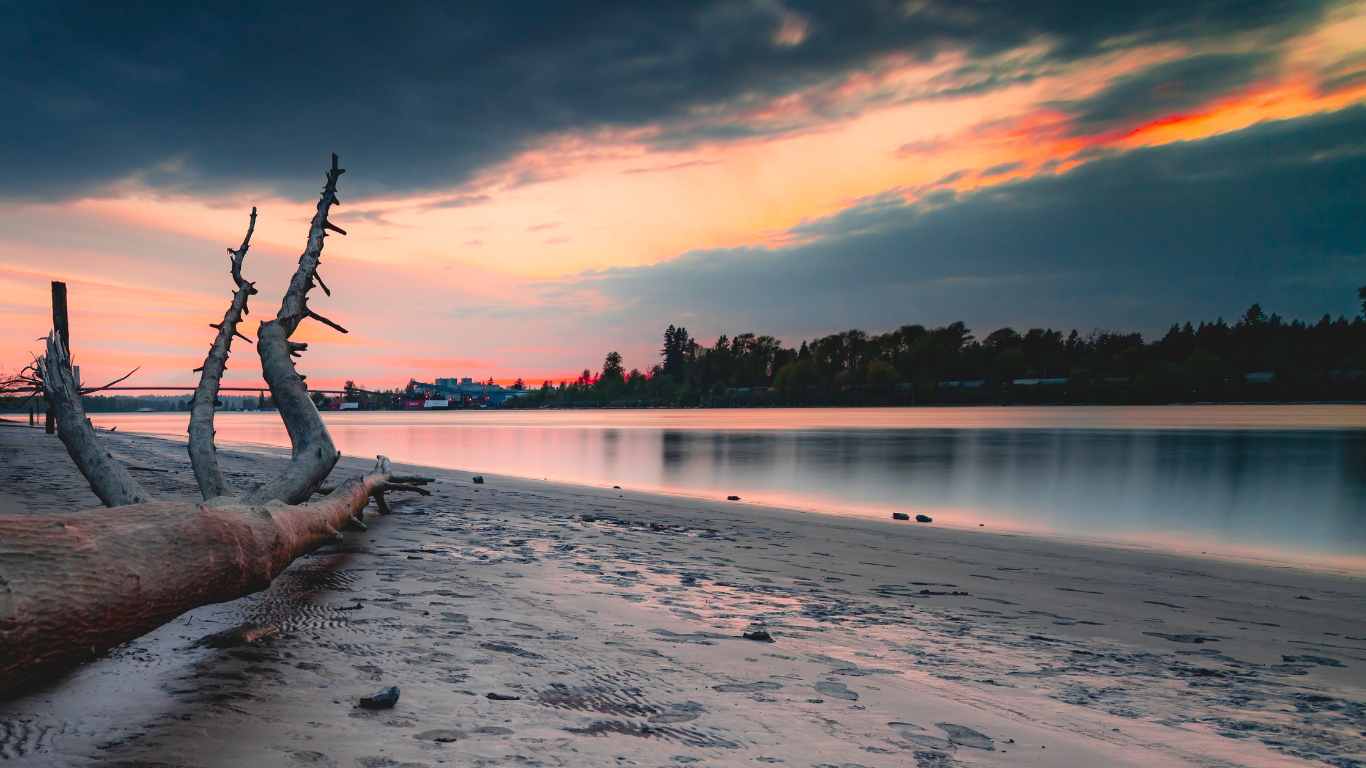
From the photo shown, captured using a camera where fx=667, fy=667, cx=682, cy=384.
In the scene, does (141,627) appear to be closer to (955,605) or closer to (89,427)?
(89,427)

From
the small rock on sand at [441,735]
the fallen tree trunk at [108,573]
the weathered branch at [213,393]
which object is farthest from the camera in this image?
the weathered branch at [213,393]

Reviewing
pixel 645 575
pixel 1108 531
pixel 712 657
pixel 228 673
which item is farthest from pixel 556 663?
pixel 1108 531

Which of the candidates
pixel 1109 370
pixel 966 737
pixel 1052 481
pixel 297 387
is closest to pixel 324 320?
pixel 297 387

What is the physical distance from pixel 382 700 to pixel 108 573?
3.48ft

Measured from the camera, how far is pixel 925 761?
2.30 m

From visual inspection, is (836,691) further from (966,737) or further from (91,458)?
(91,458)

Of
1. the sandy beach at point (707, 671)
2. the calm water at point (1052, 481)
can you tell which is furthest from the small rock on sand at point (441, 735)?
the calm water at point (1052, 481)

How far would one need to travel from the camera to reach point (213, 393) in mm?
7156

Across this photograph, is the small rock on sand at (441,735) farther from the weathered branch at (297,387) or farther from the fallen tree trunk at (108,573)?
the weathered branch at (297,387)

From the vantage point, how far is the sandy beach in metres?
2.22

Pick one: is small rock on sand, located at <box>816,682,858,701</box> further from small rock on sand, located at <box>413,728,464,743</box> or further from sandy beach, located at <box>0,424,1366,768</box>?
small rock on sand, located at <box>413,728,464,743</box>

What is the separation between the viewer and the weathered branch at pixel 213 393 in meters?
6.28

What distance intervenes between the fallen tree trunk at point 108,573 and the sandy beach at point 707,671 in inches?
8.4

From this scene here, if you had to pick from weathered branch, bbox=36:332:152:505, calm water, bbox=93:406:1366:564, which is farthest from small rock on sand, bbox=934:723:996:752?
calm water, bbox=93:406:1366:564
